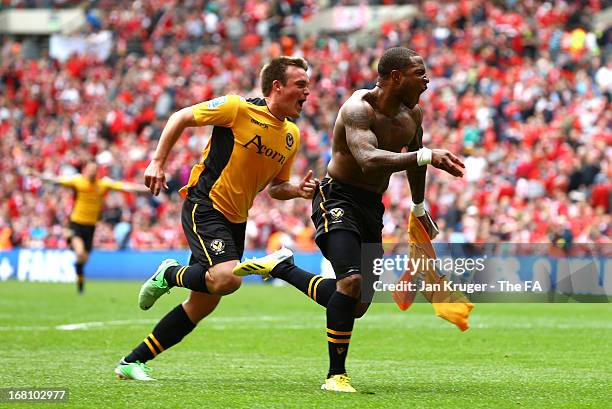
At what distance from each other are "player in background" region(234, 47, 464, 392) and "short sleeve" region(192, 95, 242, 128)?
0.88 meters

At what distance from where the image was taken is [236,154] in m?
9.42

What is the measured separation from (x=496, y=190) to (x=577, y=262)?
5.99m

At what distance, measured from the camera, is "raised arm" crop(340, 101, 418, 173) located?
27.2ft

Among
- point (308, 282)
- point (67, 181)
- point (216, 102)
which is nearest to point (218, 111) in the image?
point (216, 102)

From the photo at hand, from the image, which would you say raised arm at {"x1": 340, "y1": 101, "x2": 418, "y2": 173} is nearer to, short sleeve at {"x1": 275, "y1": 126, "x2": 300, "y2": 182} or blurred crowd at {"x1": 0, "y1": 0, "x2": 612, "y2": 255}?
short sleeve at {"x1": 275, "y1": 126, "x2": 300, "y2": 182}

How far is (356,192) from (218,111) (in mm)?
1238

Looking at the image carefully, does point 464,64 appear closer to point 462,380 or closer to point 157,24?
point 157,24

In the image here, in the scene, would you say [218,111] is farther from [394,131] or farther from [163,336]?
[163,336]

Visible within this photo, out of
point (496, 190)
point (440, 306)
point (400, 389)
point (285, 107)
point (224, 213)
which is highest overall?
point (496, 190)

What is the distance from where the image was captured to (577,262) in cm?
1925

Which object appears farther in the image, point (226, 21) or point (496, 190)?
point (226, 21)

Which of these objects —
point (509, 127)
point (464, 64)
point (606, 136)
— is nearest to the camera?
point (606, 136)

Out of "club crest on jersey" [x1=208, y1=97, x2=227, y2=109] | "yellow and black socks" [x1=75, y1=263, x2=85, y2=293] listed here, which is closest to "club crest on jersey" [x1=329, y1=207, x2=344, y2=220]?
"club crest on jersey" [x1=208, y1=97, x2=227, y2=109]

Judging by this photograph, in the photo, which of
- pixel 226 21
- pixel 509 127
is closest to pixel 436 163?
pixel 509 127
